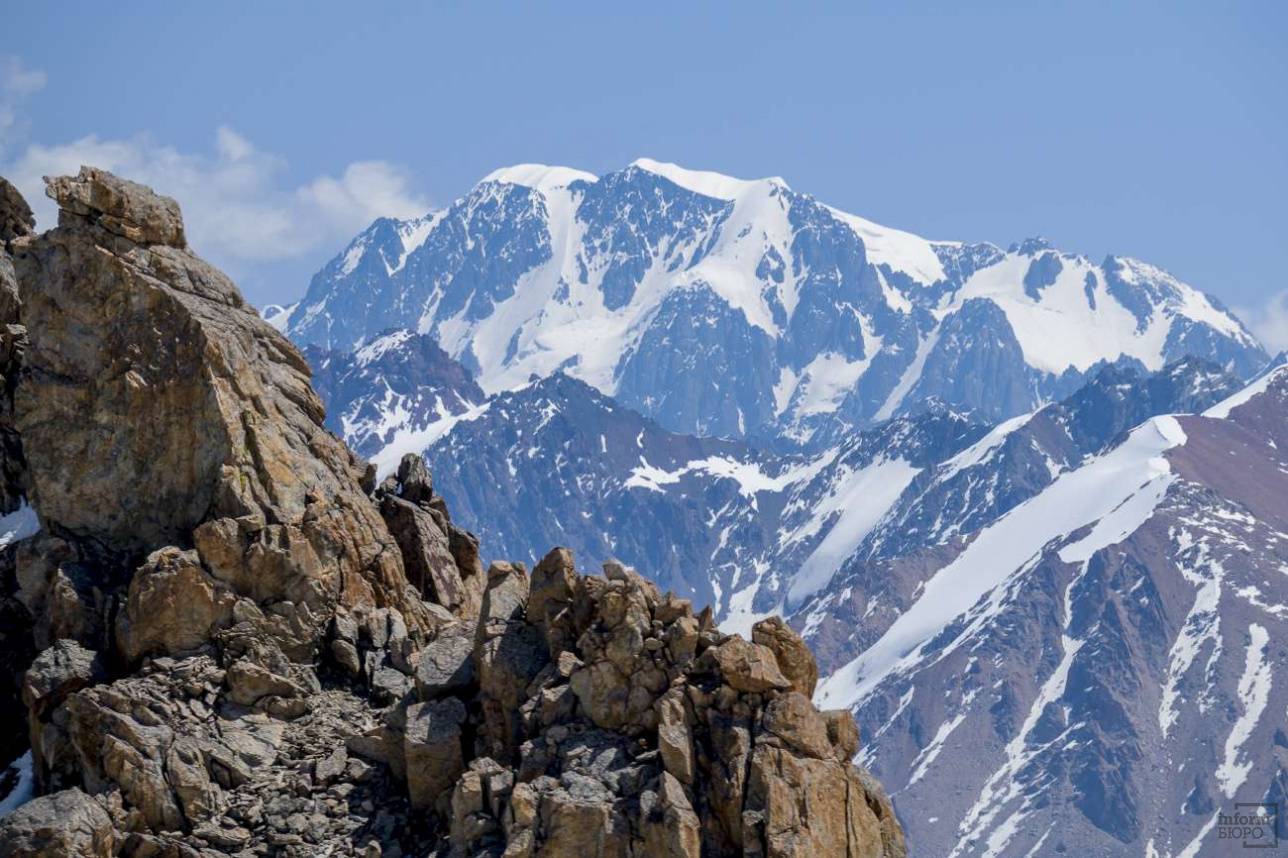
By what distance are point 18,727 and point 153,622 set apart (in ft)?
27.3

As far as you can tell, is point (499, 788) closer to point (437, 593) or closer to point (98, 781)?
point (98, 781)

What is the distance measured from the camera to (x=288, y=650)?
2943 inches

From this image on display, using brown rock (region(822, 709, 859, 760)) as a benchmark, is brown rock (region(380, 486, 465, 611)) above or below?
above

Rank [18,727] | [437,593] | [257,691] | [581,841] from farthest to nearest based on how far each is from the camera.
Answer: [437,593]
[18,727]
[257,691]
[581,841]

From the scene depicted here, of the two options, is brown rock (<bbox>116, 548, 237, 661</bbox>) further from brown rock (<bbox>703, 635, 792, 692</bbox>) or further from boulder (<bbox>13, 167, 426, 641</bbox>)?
brown rock (<bbox>703, 635, 792, 692</bbox>)

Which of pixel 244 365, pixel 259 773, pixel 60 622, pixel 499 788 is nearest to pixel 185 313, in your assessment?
pixel 244 365

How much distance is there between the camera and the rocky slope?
6400cm

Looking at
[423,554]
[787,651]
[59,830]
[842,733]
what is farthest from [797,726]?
[423,554]

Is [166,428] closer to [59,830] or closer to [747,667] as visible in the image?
[59,830]

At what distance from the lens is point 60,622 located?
7569 centimetres

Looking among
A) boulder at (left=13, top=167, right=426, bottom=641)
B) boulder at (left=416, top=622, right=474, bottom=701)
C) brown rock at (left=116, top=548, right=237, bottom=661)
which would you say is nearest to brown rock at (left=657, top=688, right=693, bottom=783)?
boulder at (left=416, top=622, right=474, bottom=701)

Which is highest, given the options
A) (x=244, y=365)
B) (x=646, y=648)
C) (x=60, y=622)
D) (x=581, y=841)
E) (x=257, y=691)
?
(x=244, y=365)

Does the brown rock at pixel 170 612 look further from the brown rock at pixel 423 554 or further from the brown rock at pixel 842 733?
the brown rock at pixel 842 733

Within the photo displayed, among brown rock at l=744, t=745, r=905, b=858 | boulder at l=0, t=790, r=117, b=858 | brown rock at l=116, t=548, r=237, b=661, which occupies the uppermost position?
brown rock at l=116, t=548, r=237, b=661
